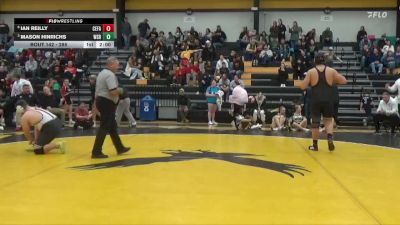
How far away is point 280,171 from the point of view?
6.81m

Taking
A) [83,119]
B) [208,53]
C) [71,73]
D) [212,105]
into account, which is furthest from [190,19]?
[83,119]

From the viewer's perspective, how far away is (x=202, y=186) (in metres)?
5.79

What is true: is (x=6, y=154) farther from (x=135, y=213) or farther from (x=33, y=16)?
(x=33, y=16)

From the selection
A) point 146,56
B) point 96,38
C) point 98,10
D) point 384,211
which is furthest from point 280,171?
point 98,10

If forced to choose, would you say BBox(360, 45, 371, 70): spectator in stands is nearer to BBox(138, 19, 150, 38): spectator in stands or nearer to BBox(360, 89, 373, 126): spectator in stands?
BBox(360, 89, 373, 126): spectator in stands

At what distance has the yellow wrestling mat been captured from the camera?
453cm

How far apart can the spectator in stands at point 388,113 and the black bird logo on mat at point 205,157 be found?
6.91 meters

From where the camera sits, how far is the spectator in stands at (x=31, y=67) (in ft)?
71.8

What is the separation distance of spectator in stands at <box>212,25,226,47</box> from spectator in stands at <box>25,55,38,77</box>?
8.26 m

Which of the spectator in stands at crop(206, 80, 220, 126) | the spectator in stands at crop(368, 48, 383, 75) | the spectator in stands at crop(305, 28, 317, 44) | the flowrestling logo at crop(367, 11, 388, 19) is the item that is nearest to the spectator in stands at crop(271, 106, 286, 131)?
the spectator in stands at crop(206, 80, 220, 126)

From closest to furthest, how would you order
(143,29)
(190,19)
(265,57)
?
(265,57)
(143,29)
(190,19)

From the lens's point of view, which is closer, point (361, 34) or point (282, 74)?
point (282, 74)

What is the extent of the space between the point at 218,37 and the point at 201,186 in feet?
62.1
